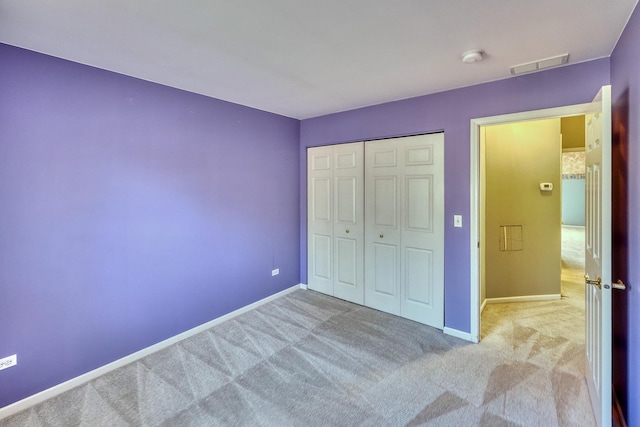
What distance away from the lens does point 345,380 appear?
228 centimetres

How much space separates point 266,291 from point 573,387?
9.96ft

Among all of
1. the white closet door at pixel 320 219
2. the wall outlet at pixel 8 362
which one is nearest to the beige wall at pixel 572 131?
the white closet door at pixel 320 219

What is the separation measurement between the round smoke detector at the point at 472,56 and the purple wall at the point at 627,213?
74cm

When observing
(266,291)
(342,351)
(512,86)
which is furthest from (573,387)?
(266,291)

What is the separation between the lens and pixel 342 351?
8.81 feet

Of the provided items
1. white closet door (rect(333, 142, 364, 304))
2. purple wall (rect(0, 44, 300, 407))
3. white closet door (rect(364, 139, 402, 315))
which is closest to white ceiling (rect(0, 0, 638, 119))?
purple wall (rect(0, 44, 300, 407))

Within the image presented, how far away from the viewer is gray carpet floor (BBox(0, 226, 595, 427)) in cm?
192

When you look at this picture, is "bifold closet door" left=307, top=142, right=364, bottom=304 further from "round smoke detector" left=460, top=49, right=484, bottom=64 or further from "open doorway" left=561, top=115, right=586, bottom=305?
"open doorway" left=561, top=115, right=586, bottom=305

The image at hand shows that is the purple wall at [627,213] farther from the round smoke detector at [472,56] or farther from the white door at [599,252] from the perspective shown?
the round smoke detector at [472,56]

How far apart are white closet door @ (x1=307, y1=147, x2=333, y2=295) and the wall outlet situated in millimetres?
2965

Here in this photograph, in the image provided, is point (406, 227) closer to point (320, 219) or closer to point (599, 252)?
point (320, 219)

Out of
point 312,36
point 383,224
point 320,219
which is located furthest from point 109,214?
point 383,224

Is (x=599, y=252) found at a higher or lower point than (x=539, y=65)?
lower

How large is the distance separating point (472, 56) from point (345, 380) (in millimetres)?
2562
